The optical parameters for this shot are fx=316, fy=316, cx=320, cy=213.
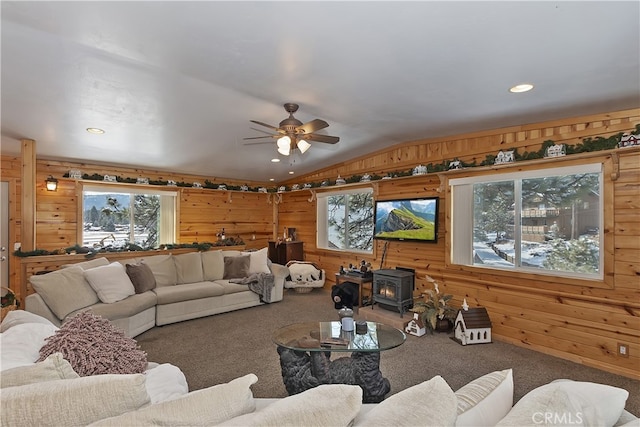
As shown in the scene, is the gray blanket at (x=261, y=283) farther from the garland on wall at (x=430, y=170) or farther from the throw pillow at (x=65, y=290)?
the garland on wall at (x=430, y=170)

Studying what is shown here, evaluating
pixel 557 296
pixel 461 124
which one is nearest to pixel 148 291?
pixel 461 124

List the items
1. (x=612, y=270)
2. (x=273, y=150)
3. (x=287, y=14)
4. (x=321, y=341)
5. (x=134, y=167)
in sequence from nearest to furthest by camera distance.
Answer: (x=287, y=14) → (x=321, y=341) → (x=612, y=270) → (x=273, y=150) → (x=134, y=167)

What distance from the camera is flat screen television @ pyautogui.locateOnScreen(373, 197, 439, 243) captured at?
4594mm

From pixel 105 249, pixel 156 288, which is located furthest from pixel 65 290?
pixel 105 249

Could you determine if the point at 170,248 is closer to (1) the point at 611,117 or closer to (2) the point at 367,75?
(2) the point at 367,75

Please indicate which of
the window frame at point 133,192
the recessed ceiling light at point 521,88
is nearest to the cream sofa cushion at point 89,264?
the window frame at point 133,192

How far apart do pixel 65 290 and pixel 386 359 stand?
3.48 metres

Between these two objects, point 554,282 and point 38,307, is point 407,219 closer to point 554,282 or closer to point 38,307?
point 554,282

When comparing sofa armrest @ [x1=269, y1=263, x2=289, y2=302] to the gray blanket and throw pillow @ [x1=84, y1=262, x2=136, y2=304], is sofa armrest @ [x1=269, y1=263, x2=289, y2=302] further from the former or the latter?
throw pillow @ [x1=84, y1=262, x2=136, y2=304]

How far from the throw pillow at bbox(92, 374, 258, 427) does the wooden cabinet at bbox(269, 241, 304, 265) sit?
5.74 metres

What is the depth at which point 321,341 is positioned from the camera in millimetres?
2588

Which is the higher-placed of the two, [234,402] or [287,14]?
[287,14]

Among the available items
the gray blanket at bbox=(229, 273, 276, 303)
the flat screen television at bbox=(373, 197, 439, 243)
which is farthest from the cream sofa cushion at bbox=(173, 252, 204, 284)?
the flat screen television at bbox=(373, 197, 439, 243)

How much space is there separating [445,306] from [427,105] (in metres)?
2.51
